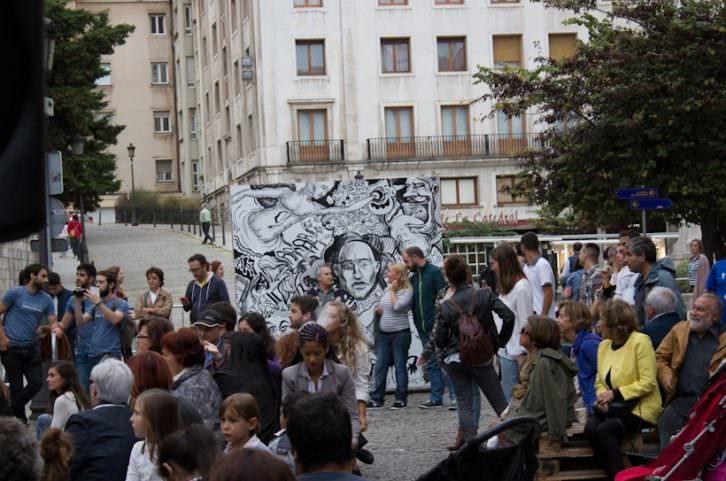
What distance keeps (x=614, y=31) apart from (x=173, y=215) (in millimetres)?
42158

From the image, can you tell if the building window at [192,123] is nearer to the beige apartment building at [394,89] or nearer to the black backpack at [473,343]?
the beige apartment building at [394,89]

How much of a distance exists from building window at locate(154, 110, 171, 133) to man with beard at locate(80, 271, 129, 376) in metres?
74.2

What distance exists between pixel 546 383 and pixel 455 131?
154 feet

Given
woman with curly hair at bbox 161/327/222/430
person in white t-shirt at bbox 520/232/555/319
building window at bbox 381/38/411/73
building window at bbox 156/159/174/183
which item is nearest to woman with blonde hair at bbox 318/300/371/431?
woman with curly hair at bbox 161/327/222/430

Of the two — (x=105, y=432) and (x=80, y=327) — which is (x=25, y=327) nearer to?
(x=80, y=327)

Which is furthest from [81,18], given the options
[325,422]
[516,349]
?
[325,422]

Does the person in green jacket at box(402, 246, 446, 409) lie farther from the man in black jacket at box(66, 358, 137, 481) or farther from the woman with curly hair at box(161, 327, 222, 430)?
the man in black jacket at box(66, 358, 137, 481)

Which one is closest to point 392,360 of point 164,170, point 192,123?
point 192,123

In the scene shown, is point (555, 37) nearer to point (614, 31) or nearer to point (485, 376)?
point (614, 31)

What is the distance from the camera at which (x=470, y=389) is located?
35.9 feet

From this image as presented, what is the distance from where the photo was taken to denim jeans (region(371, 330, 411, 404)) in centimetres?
1438

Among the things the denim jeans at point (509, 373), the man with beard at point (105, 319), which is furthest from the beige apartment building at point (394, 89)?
the denim jeans at point (509, 373)

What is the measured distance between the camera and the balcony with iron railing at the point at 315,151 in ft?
179

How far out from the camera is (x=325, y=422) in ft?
13.4
